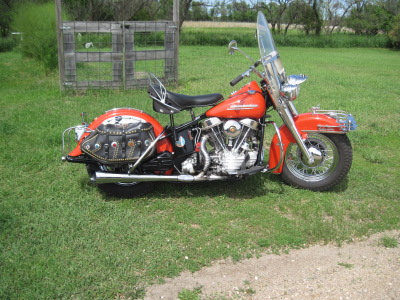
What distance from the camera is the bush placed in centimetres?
1177

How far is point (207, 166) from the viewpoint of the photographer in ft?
14.3

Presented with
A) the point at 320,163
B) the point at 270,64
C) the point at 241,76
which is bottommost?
the point at 320,163

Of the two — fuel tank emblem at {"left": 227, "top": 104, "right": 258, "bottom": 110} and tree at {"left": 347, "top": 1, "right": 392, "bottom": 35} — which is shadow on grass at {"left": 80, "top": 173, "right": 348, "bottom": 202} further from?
tree at {"left": 347, "top": 1, "right": 392, "bottom": 35}

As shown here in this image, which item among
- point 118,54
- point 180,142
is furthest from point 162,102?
point 118,54

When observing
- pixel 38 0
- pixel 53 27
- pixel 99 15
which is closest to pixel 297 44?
pixel 99 15

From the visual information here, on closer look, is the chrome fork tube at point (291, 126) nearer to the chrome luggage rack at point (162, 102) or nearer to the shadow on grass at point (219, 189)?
the shadow on grass at point (219, 189)

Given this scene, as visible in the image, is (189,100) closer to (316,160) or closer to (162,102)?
(162,102)

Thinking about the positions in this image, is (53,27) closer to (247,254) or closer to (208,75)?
(208,75)

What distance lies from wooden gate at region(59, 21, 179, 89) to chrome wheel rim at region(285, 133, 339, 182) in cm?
568

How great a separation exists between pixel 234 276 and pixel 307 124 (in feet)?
6.48

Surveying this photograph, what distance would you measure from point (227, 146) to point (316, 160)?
1011mm

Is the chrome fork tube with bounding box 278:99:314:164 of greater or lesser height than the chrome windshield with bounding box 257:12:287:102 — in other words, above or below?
below

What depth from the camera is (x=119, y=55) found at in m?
9.48

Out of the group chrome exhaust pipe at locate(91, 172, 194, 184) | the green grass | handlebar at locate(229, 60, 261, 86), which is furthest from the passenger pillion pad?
the green grass
